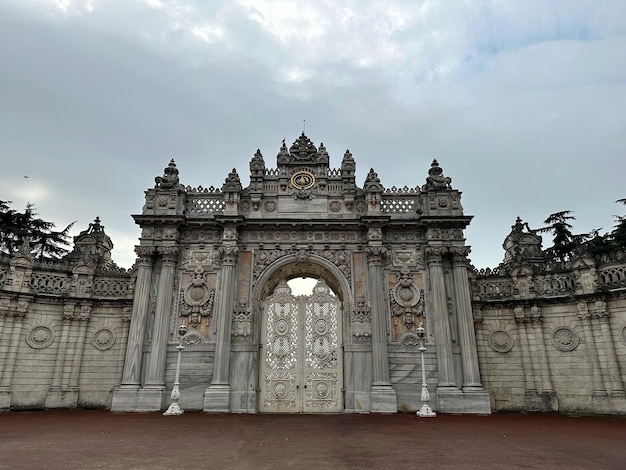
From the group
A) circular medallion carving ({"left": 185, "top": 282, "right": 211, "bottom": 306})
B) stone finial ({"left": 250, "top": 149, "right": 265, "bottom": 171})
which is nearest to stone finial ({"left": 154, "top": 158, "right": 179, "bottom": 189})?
stone finial ({"left": 250, "top": 149, "right": 265, "bottom": 171})

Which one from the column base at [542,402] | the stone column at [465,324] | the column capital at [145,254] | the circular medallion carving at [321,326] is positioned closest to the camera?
the stone column at [465,324]

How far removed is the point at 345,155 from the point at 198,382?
13088 mm

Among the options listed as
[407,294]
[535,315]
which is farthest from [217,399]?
[535,315]

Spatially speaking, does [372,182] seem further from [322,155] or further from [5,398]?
[5,398]

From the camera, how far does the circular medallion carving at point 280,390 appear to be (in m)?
18.1

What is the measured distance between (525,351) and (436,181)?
911 centimetres

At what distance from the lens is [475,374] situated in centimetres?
1772

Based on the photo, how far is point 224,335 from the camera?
1819 cm

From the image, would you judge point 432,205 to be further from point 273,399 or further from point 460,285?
point 273,399

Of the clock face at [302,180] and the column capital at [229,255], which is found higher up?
the clock face at [302,180]

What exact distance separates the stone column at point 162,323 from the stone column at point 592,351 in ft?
61.0

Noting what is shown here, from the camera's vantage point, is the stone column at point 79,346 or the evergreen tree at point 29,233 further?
the evergreen tree at point 29,233

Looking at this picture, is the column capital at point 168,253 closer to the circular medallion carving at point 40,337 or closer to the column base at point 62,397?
the circular medallion carving at point 40,337

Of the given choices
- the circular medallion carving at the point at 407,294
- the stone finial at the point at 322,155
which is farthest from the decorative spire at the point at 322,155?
the circular medallion carving at the point at 407,294
